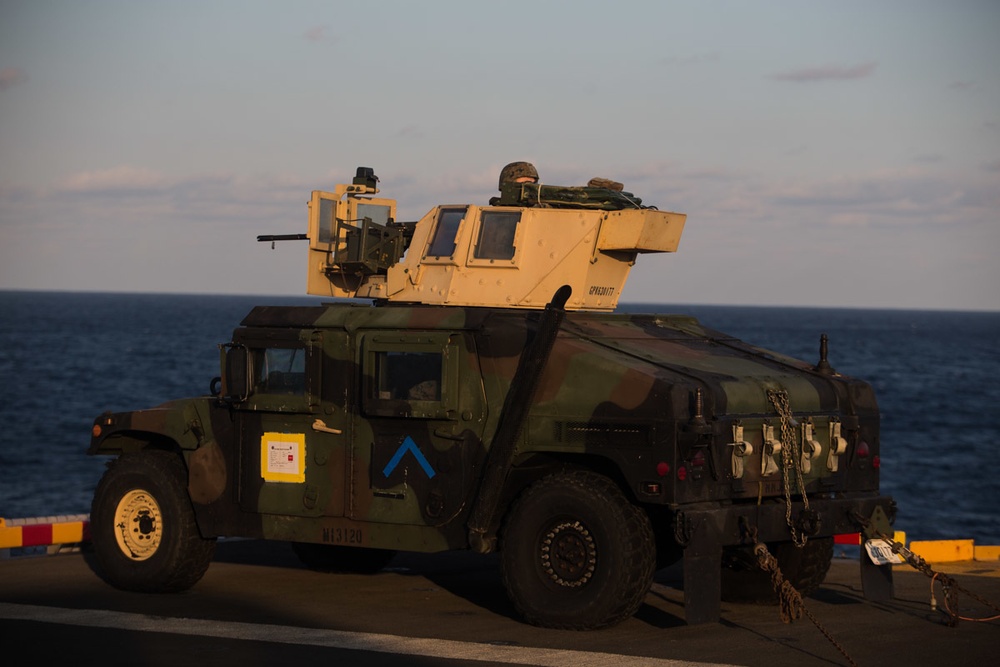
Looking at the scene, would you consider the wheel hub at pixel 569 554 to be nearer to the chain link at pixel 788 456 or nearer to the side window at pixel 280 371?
the chain link at pixel 788 456

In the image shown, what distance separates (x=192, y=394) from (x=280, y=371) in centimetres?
4166

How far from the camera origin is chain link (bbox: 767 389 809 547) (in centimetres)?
1102

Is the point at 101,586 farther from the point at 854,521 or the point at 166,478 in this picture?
the point at 854,521

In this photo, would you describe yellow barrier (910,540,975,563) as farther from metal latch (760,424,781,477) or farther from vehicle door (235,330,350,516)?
vehicle door (235,330,350,516)

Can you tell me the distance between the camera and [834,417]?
11633 mm

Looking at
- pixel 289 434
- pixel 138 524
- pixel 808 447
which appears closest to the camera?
pixel 808 447

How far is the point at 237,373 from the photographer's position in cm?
1223

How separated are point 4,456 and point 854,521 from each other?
1155 inches

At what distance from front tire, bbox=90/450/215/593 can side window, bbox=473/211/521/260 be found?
295 centimetres

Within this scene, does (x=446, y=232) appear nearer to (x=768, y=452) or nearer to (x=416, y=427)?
(x=416, y=427)

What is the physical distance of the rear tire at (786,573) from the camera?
39.7 ft

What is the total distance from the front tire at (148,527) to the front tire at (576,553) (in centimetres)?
287

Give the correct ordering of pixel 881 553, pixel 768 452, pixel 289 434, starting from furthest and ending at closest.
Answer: pixel 289 434, pixel 881 553, pixel 768 452

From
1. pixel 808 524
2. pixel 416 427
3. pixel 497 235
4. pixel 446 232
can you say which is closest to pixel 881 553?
pixel 808 524
